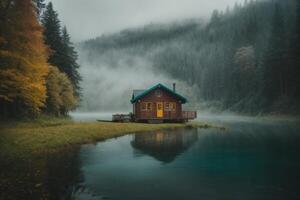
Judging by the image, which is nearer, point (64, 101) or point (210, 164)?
point (210, 164)

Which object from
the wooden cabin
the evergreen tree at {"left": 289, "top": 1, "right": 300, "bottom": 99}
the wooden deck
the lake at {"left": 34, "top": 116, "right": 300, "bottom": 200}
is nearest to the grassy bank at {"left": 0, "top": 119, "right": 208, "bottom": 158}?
the lake at {"left": 34, "top": 116, "right": 300, "bottom": 200}

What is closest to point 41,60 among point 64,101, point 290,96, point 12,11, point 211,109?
point 12,11

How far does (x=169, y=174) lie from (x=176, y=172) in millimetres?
608

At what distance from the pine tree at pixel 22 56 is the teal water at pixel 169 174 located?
957cm

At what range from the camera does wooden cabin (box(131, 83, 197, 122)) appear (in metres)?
54.2

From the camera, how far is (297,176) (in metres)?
16.0

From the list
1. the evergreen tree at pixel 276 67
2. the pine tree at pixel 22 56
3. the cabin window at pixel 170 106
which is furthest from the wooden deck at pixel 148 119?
the evergreen tree at pixel 276 67

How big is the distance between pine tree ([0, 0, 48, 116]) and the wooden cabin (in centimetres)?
2327

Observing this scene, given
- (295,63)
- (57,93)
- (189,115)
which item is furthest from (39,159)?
(295,63)

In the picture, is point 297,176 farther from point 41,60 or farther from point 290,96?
point 290,96

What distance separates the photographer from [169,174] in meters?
16.6

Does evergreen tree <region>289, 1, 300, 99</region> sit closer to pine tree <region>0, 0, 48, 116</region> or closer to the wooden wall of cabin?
the wooden wall of cabin

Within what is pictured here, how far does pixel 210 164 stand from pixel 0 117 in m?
25.1

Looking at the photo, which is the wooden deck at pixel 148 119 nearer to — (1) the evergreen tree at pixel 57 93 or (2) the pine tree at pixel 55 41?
(1) the evergreen tree at pixel 57 93
